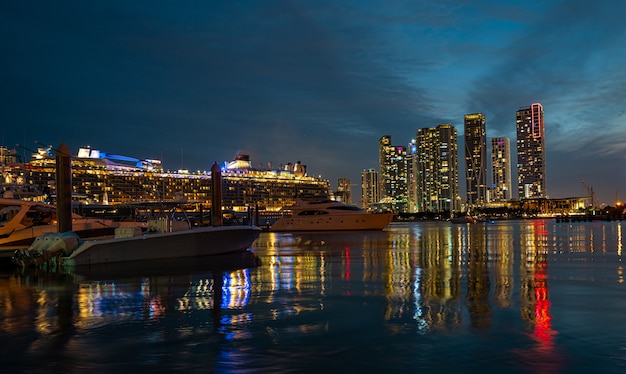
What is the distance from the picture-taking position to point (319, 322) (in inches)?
424

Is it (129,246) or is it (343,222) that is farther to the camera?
(343,222)

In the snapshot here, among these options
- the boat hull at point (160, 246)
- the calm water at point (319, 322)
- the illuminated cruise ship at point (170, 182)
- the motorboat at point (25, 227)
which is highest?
the illuminated cruise ship at point (170, 182)

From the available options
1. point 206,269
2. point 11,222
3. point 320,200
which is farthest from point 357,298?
point 320,200

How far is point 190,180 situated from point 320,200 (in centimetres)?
6095

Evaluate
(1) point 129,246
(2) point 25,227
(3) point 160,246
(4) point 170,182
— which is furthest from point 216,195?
(4) point 170,182

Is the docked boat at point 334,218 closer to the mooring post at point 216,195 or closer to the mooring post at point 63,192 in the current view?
the mooring post at point 216,195

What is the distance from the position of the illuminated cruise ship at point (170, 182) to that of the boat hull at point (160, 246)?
181 feet

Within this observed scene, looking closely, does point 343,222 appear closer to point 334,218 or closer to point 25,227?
point 334,218

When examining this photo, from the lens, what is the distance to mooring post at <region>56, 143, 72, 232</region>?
91.9 feet

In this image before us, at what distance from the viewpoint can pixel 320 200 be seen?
84.1 m

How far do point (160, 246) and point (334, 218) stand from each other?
54.7 meters

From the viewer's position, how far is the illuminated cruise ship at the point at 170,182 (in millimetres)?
101500

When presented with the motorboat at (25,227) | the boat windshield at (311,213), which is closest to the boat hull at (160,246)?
the motorboat at (25,227)

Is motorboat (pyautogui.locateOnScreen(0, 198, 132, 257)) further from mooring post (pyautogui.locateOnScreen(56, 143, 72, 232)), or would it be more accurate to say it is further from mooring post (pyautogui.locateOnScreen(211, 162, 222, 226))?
mooring post (pyautogui.locateOnScreen(211, 162, 222, 226))
